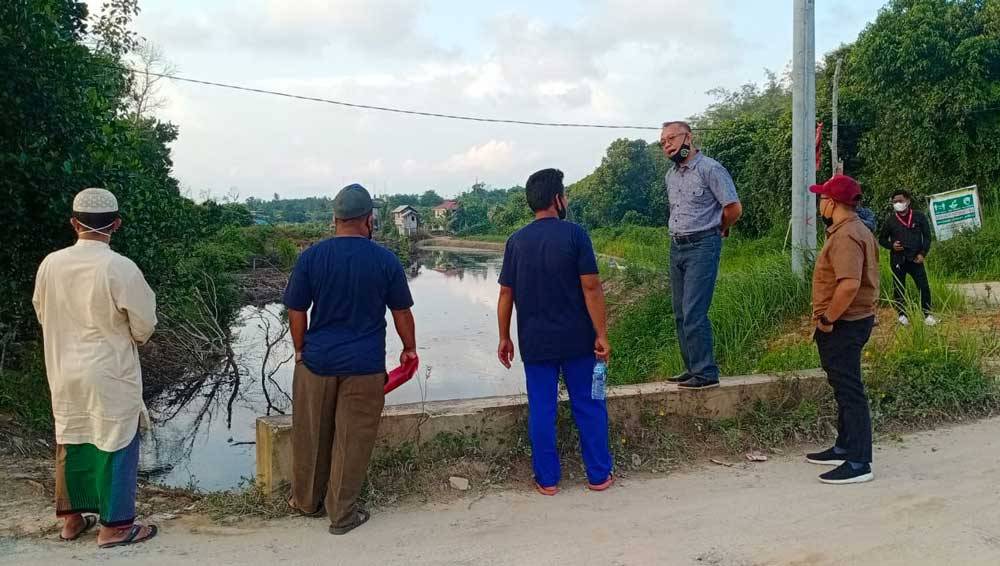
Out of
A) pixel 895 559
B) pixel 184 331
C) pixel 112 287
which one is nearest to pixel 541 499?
pixel 895 559

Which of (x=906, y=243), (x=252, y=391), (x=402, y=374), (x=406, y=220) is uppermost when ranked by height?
(x=406, y=220)

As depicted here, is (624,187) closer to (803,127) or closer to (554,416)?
Answer: (803,127)

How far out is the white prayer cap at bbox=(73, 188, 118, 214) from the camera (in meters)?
3.29

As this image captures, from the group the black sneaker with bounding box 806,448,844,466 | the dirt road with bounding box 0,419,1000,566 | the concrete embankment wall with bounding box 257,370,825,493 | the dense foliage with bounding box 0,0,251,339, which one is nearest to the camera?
the dirt road with bounding box 0,419,1000,566


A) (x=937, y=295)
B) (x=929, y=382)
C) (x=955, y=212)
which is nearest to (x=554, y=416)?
(x=929, y=382)

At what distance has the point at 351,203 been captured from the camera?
357 centimetres

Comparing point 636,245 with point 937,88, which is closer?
point 937,88

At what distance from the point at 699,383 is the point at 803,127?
5225 millimetres

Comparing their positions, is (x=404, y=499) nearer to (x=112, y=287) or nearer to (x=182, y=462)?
A: (x=112, y=287)

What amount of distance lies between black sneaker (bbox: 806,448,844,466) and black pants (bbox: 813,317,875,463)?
223 millimetres

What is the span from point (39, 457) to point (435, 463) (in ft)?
9.95

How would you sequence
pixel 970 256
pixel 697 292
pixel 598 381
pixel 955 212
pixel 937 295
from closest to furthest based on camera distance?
pixel 598 381 < pixel 697 292 < pixel 937 295 < pixel 970 256 < pixel 955 212

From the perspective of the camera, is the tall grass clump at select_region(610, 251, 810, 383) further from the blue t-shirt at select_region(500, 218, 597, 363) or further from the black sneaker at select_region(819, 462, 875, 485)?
the blue t-shirt at select_region(500, 218, 597, 363)

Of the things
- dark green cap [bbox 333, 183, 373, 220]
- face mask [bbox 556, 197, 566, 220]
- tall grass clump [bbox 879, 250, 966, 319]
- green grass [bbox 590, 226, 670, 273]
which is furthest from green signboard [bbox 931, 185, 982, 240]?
dark green cap [bbox 333, 183, 373, 220]
